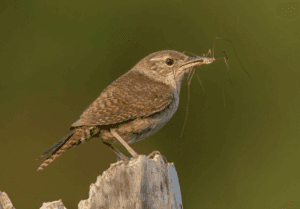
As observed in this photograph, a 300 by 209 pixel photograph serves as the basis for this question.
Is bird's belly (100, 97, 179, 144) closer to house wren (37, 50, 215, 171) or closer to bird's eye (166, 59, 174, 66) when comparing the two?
house wren (37, 50, 215, 171)

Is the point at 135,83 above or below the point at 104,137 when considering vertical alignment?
above

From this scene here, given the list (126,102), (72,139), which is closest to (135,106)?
(126,102)

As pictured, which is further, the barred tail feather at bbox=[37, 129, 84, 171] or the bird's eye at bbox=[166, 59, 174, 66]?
the bird's eye at bbox=[166, 59, 174, 66]

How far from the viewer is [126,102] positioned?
8.17ft

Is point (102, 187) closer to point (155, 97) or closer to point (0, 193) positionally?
point (0, 193)

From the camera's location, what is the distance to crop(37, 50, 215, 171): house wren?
2299mm

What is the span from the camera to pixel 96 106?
244cm

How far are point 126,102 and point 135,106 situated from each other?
8cm

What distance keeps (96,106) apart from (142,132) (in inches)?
16.7

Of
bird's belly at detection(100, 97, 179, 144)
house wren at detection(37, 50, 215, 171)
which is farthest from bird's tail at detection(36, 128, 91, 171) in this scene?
bird's belly at detection(100, 97, 179, 144)

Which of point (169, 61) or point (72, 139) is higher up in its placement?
point (169, 61)

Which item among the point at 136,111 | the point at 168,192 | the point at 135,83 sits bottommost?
the point at 168,192

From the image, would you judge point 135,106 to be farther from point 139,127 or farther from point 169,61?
point 169,61

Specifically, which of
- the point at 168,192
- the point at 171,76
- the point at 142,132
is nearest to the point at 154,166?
the point at 168,192
